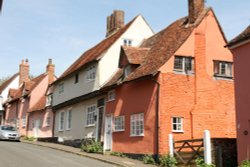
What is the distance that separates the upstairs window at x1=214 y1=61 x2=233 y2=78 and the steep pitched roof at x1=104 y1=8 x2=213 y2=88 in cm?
267

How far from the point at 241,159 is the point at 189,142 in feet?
14.2

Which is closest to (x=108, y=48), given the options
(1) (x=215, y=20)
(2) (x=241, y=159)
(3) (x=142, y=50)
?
(3) (x=142, y=50)

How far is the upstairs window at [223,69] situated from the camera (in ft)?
78.6

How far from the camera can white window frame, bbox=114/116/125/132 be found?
2508 centimetres

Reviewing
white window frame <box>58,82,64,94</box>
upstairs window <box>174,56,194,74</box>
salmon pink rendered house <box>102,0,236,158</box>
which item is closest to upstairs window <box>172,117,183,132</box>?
salmon pink rendered house <box>102,0,236,158</box>

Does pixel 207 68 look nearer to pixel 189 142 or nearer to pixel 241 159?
pixel 189 142

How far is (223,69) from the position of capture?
2438cm

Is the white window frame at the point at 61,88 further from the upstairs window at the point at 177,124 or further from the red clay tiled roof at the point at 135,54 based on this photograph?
the upstairs window at the point at 177,124

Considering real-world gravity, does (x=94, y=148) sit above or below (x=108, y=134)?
below

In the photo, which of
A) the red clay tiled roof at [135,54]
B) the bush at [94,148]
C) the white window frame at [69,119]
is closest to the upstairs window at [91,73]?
the red clay tiled roof at [135,54]

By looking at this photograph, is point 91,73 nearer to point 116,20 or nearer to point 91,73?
point 91,73

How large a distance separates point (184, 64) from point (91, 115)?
982 centimetres

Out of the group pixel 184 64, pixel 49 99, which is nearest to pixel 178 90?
pixel 184 64

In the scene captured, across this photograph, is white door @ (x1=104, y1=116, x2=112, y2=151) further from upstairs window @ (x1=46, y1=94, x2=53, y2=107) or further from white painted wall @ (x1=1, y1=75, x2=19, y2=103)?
white painted wall @ (x1=1, y1=75, x2=19, y2=103)
